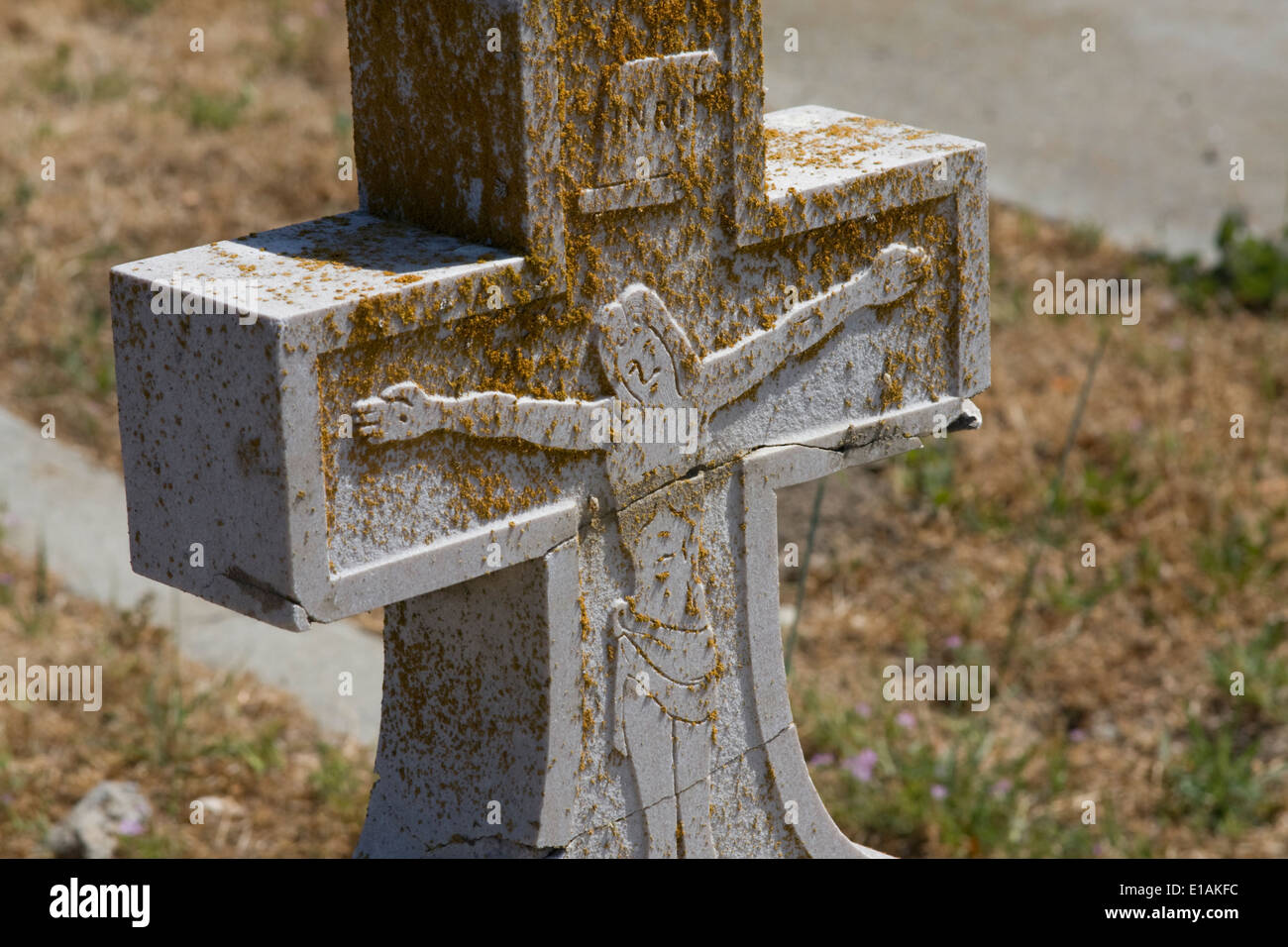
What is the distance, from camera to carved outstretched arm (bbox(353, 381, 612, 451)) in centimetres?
197

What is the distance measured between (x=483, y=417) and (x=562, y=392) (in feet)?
0.50

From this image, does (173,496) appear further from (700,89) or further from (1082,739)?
(1082,739)

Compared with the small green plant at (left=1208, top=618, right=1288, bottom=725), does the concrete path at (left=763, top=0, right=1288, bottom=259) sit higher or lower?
higher

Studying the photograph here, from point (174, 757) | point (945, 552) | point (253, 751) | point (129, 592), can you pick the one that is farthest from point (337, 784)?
point (945, 552)

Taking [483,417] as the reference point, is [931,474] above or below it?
below

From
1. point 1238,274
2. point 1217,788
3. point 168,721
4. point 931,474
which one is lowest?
point 1217,788


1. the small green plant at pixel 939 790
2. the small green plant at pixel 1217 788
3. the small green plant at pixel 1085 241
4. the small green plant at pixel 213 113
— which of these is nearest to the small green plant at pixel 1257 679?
the small green plant at pixel 1217 788

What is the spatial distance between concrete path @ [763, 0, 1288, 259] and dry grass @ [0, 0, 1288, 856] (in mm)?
521

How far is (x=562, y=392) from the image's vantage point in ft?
7.20

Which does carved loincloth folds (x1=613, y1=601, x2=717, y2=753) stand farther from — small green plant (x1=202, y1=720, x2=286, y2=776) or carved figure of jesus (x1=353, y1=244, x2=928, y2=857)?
small green plant (x1=202, y1=720, x2=286, y2=776)

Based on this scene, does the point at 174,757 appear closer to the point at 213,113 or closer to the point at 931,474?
the point at 931,474

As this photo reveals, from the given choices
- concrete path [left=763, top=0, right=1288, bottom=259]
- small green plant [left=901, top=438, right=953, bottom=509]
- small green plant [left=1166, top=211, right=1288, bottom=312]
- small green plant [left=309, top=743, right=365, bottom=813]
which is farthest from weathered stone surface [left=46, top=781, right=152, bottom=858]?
concrete path [left=763, top=0, right=1288, bottom=259]

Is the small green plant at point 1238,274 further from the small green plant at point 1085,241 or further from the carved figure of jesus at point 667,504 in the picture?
the carved figure of jesus at point 667,504

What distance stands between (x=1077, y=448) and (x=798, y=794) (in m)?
2.44
